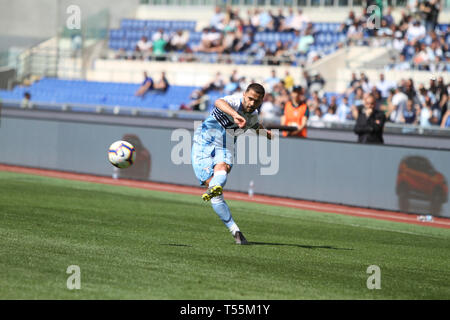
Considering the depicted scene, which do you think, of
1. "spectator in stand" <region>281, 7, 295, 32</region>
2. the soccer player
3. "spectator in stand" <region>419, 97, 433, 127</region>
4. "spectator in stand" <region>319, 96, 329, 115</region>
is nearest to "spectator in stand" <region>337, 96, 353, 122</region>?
"spectator in stand" <region>319, 96, 329, 115</region>

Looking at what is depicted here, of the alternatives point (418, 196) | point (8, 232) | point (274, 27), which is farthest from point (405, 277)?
point (274, 27)

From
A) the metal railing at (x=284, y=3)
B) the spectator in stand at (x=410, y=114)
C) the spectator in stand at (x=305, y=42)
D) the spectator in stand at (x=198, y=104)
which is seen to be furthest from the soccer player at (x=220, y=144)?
the metal railing at (x=284, y=3)

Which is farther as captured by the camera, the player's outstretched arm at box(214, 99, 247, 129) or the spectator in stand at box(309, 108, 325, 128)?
the spectator in stand at box(309, 108, 325, 128)

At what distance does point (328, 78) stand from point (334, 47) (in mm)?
1946

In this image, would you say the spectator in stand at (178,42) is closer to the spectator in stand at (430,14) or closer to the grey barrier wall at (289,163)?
the spectator in stand at (430,14)

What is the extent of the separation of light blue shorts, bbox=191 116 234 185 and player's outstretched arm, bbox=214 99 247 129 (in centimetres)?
55

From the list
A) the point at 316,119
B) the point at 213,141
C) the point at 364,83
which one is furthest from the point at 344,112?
the point at 213,141

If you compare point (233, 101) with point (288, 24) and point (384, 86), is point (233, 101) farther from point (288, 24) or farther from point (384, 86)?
point (288, 24)

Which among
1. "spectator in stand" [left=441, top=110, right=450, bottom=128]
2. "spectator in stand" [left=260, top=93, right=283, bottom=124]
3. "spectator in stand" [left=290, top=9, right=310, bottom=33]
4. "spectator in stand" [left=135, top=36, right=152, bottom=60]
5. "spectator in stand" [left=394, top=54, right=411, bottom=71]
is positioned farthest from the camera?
"spectator in stand" [left=135, top=36, right=152, bottom=60]

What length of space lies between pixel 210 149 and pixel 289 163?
10013mm

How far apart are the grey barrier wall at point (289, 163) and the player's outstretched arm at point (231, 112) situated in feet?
29.6

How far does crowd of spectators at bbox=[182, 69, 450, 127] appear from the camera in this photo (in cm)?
2300

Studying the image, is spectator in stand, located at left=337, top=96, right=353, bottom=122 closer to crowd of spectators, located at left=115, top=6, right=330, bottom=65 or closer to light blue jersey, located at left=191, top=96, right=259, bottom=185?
crowd of spectators, located at left=115, top=6, right=330, bottom=65

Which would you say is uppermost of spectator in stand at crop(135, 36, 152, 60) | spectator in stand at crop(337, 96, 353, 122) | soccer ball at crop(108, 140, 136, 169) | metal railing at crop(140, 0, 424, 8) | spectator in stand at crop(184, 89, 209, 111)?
metal railing at crop(140, 0, 424, 8)
